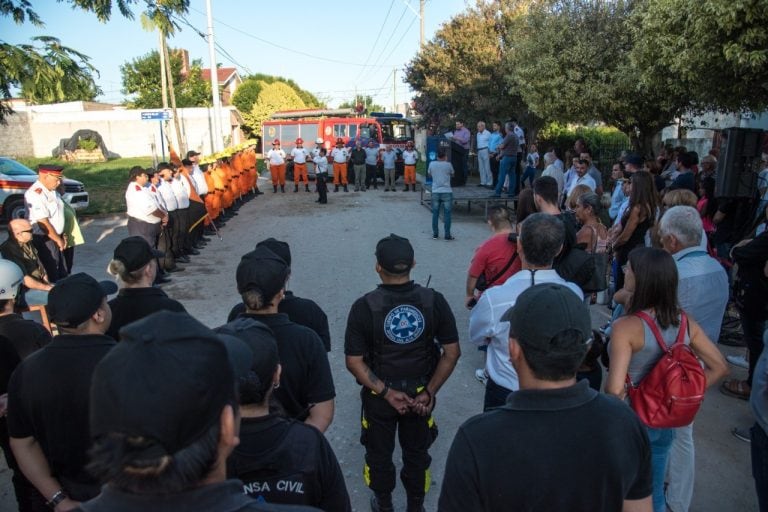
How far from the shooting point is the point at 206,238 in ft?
38.5

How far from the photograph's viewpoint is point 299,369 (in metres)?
2.42

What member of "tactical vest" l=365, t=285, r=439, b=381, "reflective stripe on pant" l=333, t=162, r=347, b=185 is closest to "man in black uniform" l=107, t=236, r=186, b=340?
"tactical vest" l=365, t=285, r=439, b=381

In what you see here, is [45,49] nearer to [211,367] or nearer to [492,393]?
[492,393]

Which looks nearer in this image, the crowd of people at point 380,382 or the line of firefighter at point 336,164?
the crowd of people at point 380,382

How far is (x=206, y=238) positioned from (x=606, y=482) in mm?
11124

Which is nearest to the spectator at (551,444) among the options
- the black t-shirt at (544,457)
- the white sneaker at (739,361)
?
the black t-shirt at (544,457)

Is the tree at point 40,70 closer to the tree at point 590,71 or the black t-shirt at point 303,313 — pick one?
the black t-shirt at point 303,313

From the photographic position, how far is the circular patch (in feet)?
9.80

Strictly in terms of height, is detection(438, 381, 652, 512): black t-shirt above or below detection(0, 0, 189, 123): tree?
below

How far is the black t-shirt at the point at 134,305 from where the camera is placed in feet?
10.9

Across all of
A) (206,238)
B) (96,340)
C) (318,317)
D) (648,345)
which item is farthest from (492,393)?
(206,238)

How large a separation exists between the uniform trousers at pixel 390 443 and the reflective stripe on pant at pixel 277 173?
17024 mm

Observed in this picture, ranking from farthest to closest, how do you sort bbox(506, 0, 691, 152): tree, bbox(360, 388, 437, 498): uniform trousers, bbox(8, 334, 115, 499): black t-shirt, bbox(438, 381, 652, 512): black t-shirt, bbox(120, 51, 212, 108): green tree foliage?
bbox(120, 51, 212, 108): green tree foliage < bbox(506, 0, 691, 152): tree < bbox(360, 388, 437, 498): uniform trousers < bbox(8, 334, 115, 499): black t-shirt < bbox(438, 381, 652, 512): black t-shirt

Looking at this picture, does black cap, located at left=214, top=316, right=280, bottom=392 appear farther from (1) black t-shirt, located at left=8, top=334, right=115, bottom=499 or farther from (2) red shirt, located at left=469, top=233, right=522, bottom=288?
(2) red shirt, located at left=469, top=233, right=522, bottom=288
